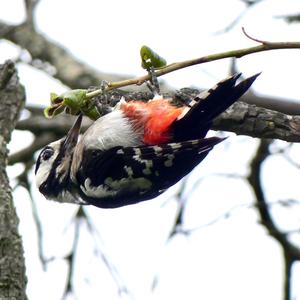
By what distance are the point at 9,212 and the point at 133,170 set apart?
59 centimetres

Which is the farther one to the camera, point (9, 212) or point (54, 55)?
point (54, 55)

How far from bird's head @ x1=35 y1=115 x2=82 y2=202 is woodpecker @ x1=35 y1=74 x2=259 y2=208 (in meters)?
0.06

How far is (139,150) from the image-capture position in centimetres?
357

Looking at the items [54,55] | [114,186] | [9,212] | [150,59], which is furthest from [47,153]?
[54,55]

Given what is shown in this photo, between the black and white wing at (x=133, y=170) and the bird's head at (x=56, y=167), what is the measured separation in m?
0.19

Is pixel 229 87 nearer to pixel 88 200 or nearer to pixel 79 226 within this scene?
pixel 88 200

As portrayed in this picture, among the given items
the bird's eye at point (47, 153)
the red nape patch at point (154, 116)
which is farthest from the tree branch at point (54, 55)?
the red nape patch at point (154, 116)

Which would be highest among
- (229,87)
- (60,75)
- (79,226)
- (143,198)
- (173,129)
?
(229,87)

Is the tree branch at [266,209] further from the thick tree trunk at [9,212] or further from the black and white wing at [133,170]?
the thick tree trunk at [9,212]

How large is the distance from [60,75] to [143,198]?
2427mm

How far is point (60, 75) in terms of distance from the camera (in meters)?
5.91

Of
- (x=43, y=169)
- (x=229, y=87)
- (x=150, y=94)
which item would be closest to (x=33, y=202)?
(x=43, y=169)

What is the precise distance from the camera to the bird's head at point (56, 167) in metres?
3.96

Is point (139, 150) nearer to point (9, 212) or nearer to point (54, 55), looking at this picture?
point (9, 212)
